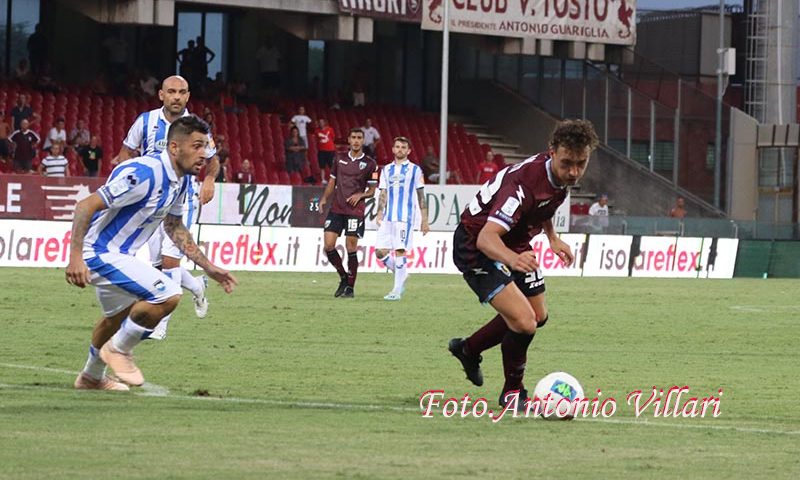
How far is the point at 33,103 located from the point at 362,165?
15.8 meters

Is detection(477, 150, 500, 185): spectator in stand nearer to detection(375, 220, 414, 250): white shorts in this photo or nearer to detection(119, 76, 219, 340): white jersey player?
detection(375, 220, 414, 250): white shorts

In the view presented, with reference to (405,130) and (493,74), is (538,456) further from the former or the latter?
(493,74)

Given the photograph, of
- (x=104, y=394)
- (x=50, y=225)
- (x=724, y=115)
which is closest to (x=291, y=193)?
(x=50, y=225)

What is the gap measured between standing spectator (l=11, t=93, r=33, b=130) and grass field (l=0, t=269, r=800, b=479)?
486 inches

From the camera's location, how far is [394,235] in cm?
2186

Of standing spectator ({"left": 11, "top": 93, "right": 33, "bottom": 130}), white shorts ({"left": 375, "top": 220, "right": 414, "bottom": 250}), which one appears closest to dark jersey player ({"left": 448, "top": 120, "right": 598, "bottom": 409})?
white shorts ({"left": 375, "top": 220, "right": 414, "bottom": 250})

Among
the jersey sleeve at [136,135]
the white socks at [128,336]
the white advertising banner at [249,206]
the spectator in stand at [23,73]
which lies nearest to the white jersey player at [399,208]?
the white advertising banner at [249,206]

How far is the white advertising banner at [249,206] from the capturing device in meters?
29.1

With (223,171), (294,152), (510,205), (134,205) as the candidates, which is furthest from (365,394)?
(294,152)

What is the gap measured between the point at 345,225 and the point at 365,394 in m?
11.0

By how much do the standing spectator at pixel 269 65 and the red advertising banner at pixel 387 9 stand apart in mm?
3091

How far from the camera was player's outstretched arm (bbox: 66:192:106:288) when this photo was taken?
928 cm

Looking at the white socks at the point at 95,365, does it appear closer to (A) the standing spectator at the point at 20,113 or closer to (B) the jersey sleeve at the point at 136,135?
(B) the jersey sleeve at the point at 136,135

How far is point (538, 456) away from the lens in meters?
7.77
